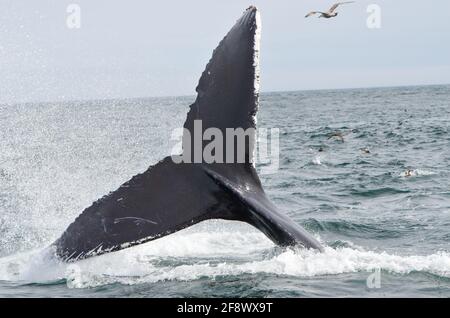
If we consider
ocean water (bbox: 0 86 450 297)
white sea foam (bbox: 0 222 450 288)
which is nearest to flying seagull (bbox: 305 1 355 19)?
ocean water (bbox: 0 86 450 297)

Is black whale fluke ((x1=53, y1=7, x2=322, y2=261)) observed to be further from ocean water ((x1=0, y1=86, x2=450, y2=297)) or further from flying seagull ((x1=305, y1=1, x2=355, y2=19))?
flying seagull ((x1=305, y1=1, x2=355, y2=19))

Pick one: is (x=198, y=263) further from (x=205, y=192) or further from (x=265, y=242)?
(x=205, y=192)

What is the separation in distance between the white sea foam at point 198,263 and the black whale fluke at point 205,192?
23.5 inches

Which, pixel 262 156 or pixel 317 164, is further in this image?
pixel 262 156

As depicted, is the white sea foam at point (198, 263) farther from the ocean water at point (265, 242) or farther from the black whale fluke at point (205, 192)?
the black whale fluke at point (205, 192)

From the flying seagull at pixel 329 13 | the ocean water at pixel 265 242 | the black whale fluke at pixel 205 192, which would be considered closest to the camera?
the black whale fluke at pixel 205 192

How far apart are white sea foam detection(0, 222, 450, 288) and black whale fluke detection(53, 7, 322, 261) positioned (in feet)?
1.96

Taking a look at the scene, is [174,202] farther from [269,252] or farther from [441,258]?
[441,258]

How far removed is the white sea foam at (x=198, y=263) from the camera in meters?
7.53

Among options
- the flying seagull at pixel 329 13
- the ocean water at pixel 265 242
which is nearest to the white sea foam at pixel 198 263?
the ocean water at pixel 265 242

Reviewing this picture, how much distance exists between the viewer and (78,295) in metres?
7.16

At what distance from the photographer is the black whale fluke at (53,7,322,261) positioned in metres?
6.47

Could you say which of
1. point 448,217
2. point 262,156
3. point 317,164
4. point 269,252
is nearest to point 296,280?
point 269,252
